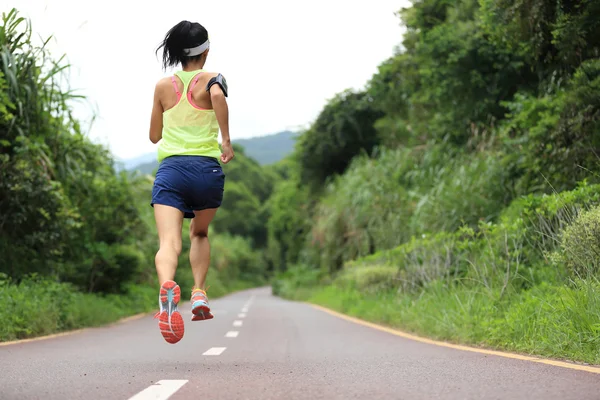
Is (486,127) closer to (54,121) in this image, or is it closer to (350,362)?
(54,121)

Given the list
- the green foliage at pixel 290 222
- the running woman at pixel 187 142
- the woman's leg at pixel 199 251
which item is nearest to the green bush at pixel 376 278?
the woman's leg at pixel 199 251

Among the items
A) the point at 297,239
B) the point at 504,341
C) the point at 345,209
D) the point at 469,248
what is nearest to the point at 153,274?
the point at 345,209

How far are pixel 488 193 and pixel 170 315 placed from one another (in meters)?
9.72

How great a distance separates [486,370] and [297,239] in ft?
131

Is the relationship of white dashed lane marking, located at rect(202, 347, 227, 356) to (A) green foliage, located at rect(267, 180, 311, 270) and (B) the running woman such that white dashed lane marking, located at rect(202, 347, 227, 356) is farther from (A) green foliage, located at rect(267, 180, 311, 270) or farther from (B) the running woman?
(A) green foliage, located at rect(267, 180, 311, 270)

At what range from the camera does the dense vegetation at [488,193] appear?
702 cm

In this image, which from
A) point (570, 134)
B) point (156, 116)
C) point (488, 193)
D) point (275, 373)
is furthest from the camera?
point (488, 193)

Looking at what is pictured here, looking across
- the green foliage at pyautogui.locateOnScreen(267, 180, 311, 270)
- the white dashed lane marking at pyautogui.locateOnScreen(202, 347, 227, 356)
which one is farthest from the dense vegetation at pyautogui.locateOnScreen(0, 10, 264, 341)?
the green foliage at pyautogui.locateOnScreen(267, 180, 311, 270)

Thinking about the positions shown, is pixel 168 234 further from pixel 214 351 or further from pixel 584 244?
pixel 584 244

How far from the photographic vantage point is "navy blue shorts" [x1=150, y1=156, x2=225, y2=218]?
4953mm

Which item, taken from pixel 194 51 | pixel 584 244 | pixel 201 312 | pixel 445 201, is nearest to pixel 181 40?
pixel 194 51

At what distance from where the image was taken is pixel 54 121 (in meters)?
10.6

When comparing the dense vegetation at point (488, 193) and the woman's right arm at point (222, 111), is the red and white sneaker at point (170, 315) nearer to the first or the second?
the woman's right arm at point (222, 111)

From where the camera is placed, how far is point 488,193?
13148 millimetres
